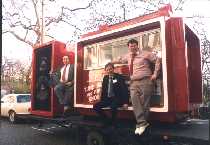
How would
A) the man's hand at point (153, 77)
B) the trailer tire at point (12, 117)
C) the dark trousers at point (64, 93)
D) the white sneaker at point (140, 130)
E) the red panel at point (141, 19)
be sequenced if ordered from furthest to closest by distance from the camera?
the trailer tire at point (12, 117), the dark trousers at point (64, 93), the red panel at point (141, 19), the man's hand at point (153, 77), the white sneaker at point (140, 130)

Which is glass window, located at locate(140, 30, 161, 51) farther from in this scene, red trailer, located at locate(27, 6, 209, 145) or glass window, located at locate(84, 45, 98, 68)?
glass window, located at locate(84, 45, 98, 68)

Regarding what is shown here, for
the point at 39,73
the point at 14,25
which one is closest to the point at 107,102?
the point at 39,73

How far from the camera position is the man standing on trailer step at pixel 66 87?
30.5 ft

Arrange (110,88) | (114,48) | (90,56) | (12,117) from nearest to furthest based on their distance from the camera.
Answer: (110,88), (114,48), (90,56), (12,117)

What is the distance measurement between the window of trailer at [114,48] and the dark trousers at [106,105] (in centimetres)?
103

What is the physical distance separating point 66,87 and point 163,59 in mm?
3502

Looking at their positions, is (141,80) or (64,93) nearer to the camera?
(141,80)

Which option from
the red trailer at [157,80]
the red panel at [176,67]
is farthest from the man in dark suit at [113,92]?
the red panel at [176,67]

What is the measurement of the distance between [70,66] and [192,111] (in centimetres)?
332

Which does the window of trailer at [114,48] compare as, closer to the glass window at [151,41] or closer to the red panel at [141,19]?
the glass window at [151,41]

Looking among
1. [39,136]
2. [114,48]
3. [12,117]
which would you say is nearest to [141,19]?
[114,48]

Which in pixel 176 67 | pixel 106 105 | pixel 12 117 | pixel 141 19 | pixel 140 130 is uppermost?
pixel 141 19

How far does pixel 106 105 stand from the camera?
294 inches

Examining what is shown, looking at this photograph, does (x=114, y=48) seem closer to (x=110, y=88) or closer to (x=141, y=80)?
(x=110, y=88)
